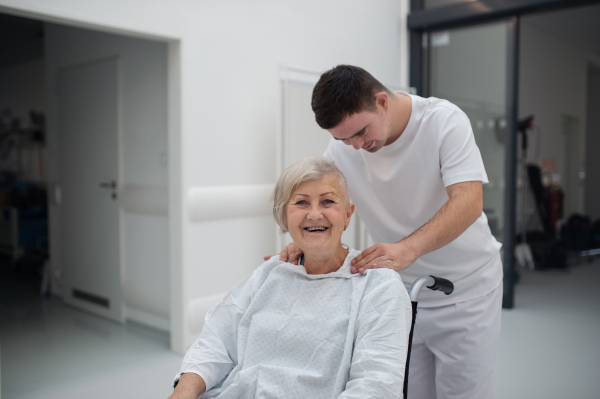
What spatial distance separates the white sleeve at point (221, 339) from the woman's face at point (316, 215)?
21 cm

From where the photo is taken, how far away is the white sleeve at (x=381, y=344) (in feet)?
4.34

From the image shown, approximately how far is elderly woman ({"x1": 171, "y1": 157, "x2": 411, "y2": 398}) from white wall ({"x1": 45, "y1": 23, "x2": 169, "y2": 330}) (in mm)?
2384

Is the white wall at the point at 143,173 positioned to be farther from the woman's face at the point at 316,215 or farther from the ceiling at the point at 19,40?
the woman's face at the point at 316,215

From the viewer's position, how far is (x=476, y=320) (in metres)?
1.75

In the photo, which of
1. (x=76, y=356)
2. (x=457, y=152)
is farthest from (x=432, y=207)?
(x=76, y=356)

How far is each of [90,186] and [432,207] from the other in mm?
3494

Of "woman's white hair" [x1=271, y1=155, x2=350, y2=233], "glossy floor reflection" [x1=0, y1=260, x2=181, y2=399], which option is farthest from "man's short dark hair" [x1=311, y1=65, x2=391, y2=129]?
"glossy floor reflection" [x1=0, y1=260, x2=181, y2=399]

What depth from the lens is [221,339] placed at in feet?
5.23

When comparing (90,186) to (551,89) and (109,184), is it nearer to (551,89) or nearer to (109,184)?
(109,184)

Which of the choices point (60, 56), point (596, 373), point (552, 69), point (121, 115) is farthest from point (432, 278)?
point (552, 69)

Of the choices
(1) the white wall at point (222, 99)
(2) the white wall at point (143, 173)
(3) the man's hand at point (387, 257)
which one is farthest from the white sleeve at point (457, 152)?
(2) the white wall at point (143, 173)

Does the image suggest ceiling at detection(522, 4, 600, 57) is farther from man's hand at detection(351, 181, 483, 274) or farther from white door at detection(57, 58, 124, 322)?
man's hand at detection(351, 181, 483, 274)

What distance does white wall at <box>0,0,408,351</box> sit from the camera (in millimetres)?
3283

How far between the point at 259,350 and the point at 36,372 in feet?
7.74
